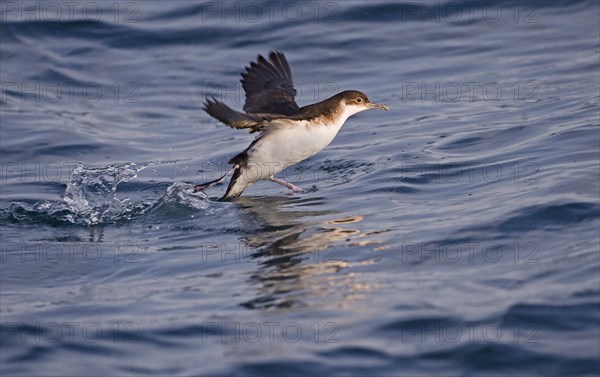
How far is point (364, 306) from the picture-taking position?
7.49 m

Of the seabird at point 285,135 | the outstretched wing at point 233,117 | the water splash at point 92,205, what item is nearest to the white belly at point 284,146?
the seabird at point 285,135

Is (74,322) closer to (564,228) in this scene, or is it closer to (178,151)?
(564,228)

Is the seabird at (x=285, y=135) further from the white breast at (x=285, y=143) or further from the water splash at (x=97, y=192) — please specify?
the water splash at (x=97, y=192)

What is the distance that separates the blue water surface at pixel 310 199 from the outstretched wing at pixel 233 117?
0.96 metres

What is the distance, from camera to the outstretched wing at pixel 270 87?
1149 cm

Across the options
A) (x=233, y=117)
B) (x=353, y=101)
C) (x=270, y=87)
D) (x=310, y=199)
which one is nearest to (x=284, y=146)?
(x=310, y=199)

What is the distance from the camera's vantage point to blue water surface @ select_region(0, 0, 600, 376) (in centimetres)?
707

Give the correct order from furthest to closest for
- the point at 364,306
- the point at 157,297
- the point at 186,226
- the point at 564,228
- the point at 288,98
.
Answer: the point at 288,98 < the point at 186,226 < the point at 564,228 < the point at 157,297 < the point at 364,306

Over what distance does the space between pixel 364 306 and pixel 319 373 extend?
1.04m

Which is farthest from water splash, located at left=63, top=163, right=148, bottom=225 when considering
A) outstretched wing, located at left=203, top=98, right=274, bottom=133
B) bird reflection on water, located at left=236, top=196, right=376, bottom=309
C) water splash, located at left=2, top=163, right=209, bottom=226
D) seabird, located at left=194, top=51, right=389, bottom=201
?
outstretched wing, located at left=203, top=98, right=274, bottom=133

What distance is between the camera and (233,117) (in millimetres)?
9359

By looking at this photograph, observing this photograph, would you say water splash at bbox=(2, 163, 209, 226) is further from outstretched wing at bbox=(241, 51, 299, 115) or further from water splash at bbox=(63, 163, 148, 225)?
outstretched wing at bbox=(241, 51, 299, 115)

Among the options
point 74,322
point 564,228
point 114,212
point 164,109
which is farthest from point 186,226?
point 164,109

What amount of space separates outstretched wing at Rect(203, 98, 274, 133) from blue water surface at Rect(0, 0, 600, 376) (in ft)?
3.15
